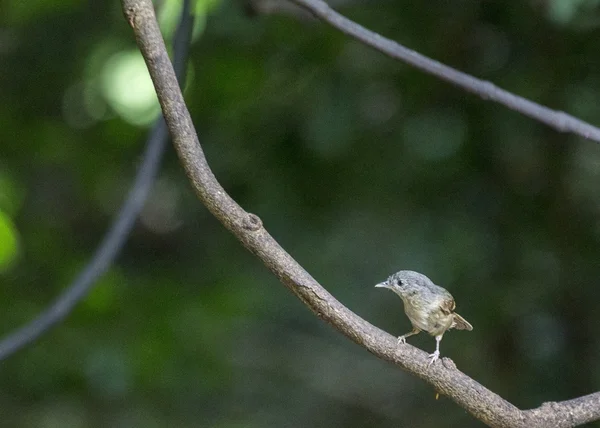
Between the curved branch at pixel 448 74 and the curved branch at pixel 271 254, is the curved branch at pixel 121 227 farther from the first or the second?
the curved branch at pixel 271 254

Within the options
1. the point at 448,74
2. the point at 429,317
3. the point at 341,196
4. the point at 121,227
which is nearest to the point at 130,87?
the point at 341,196

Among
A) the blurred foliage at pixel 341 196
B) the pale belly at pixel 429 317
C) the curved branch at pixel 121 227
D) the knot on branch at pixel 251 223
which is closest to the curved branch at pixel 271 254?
the knot on branch at pixel 251 223

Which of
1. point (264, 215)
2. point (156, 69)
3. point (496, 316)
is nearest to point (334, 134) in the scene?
point (264, 215)

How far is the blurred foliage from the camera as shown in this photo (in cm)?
322

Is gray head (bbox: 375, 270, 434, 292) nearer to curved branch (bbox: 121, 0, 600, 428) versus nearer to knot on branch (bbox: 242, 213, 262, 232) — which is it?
curved branch (bbox: 121, 0, 600, 428)

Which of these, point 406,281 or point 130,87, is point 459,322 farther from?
point 130,87

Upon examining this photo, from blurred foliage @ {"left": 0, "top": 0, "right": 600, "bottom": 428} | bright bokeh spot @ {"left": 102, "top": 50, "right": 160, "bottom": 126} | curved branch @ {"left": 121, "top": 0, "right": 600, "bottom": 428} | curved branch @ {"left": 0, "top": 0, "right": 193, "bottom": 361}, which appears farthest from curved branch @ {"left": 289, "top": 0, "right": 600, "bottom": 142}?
bright bokeh spot @ {"left": 102, "top": 50, "right": 160, "bottom": 126}

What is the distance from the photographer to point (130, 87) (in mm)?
3742

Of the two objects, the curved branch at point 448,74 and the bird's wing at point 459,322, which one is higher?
the curved branch at point 448,74

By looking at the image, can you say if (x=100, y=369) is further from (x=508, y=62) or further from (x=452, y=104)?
(x=508, y=62)

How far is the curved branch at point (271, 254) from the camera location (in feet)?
4.35

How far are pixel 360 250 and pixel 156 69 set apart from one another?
7.16 feet

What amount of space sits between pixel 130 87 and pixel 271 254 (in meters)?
2.56

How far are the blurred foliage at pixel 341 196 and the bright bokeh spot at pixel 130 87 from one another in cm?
1
